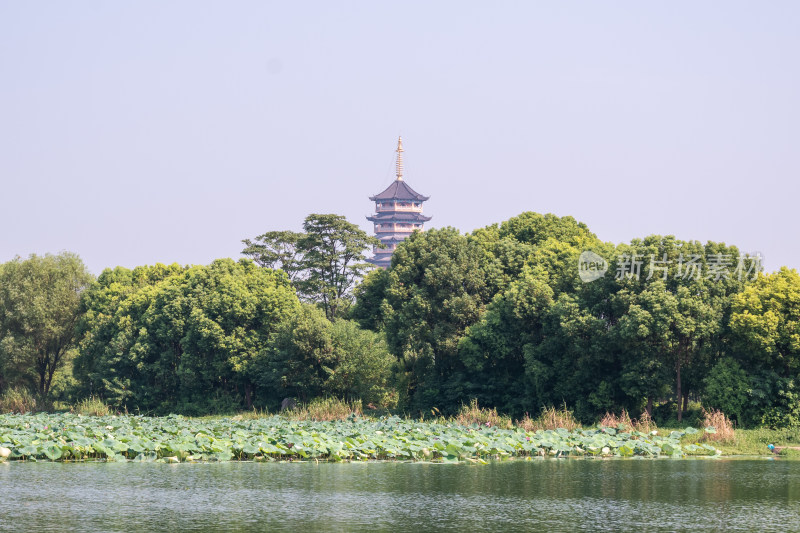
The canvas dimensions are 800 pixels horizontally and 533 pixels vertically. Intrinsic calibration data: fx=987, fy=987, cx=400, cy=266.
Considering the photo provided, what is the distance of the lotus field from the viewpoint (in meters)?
25.2

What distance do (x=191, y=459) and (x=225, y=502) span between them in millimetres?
7109

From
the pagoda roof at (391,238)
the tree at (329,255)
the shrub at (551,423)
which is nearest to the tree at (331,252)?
the tree at (329,255)

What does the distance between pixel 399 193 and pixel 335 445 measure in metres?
117

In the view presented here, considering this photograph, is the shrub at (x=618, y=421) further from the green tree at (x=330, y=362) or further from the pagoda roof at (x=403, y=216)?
the pagoda roof at (x=403, y=216)

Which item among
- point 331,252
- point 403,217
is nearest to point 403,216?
point 403,217

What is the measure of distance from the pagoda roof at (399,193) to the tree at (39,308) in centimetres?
8344

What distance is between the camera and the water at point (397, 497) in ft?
54.4

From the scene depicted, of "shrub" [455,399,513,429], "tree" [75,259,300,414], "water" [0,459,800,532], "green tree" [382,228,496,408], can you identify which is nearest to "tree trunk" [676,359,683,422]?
"shrub" [455,399,513,429]

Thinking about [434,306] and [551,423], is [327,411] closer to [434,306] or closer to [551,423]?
[434,306]

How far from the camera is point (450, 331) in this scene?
43.5 meters

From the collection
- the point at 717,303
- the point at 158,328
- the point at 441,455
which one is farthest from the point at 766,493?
the point at 158,328

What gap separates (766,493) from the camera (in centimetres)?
2059

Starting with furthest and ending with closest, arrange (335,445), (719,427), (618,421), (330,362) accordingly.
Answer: (330,362)
(618,421)
(719,427)
(335,445)

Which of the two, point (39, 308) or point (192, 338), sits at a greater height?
point (39, 308)
